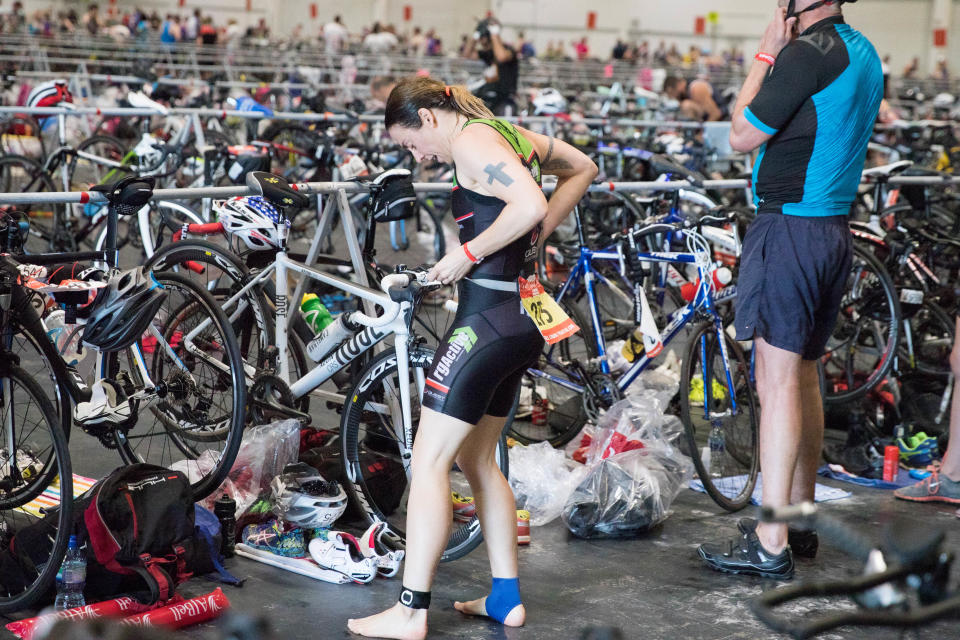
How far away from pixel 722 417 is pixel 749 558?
0.90 metres

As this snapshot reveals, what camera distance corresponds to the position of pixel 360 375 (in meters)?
3.53

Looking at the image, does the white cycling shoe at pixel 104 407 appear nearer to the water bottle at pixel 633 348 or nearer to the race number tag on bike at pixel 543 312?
the race number tag on bike at pixel 543 312

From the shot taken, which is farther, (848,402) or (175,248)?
(848,402)

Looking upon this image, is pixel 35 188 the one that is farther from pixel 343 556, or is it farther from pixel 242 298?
pixel 343 556

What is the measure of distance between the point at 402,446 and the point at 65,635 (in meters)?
2.42

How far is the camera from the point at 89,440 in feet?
14.6

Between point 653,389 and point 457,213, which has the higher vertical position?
point 457,213

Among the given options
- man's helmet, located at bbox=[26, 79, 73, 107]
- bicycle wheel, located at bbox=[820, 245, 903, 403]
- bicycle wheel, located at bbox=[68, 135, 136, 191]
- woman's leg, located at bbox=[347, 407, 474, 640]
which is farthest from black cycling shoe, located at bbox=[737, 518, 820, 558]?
man's helmet, located at bbox=[26, 79, 73, 107]

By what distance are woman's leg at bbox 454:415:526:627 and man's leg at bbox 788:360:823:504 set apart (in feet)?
3.61

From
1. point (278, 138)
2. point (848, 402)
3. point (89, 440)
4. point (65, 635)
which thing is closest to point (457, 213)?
point (65, 635)

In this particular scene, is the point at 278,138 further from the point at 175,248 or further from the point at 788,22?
the point at 788,22

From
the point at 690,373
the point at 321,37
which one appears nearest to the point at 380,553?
the point at 690,373

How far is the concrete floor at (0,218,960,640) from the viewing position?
9.86 ft

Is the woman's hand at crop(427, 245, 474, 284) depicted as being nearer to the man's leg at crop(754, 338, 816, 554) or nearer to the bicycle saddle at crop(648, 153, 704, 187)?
the man's leg at crop(754, 338, 816, 554)
